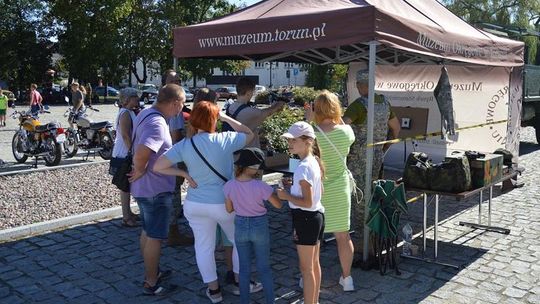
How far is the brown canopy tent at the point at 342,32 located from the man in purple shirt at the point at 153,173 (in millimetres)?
1216

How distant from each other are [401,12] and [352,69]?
4.81m

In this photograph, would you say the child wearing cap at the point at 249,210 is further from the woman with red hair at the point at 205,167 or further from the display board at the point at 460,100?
the display board at the point at 460,100

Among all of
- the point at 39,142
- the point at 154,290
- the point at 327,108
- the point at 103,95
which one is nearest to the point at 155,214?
the point at 154,290

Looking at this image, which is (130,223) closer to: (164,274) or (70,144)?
(164,274)

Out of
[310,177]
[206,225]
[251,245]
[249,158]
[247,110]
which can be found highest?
[247,110]

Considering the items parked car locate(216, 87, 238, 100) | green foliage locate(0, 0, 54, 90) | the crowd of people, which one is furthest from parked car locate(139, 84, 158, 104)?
the crowd of people

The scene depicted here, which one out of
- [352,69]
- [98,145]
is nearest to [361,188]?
[352,69]

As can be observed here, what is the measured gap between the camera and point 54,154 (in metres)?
10.4

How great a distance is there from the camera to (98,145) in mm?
11375

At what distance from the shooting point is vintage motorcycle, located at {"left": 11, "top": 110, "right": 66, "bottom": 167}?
34.2ft

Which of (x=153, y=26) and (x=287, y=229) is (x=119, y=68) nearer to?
(x=153, y=26)

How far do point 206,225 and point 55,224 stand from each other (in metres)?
3.22

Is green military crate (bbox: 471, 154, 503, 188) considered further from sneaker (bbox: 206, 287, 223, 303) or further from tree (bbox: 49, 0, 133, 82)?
tree (bbox: 49, 0, 133, 82)

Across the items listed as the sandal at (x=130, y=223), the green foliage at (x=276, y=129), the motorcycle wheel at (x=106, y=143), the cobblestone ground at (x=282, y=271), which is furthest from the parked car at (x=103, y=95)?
the cobblestone ground at (x=282, y=271)
